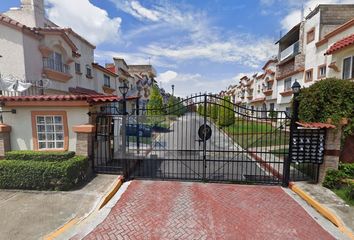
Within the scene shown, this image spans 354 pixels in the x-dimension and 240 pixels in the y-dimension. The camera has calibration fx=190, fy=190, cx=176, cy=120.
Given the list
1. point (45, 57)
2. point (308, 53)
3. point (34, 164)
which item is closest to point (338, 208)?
point (34, 164)

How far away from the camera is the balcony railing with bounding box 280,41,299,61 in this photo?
64.6ft

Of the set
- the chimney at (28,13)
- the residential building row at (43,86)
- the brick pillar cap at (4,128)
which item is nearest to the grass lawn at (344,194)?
the residential building row at (43,86)

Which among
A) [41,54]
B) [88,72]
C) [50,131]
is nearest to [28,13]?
[41,54]

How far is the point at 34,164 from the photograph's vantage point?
225 inches

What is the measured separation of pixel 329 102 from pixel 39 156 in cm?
989

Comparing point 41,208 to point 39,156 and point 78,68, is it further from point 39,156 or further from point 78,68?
point 78,68

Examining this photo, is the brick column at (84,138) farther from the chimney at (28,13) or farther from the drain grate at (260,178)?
the chimney at (28,13)

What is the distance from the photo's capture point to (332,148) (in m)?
5.88

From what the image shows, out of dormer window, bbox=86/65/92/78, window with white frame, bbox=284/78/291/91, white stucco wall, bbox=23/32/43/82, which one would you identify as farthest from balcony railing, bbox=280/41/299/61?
white stucco wall, bbox=23/32/43/82

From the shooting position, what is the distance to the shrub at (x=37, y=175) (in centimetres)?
558

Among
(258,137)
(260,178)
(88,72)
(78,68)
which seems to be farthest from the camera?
(88,72)

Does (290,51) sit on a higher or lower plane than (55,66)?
higher

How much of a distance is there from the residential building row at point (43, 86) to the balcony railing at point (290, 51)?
1777 centimetres

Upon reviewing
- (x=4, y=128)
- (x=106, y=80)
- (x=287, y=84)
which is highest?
(x=106, y=80)
